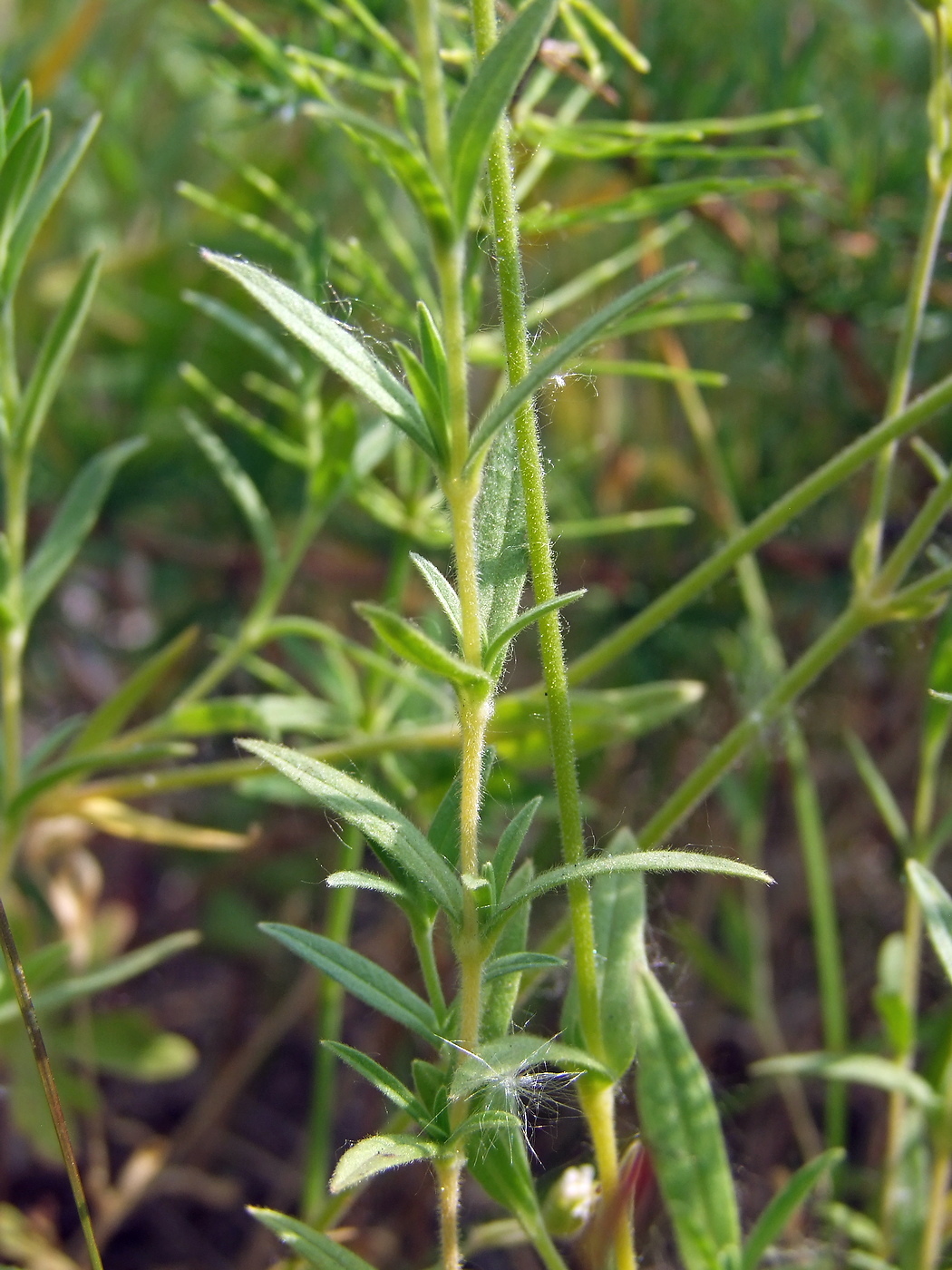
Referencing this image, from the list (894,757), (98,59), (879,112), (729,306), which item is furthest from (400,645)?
(98,59)

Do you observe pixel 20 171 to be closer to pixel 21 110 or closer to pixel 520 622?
pixel 21 110

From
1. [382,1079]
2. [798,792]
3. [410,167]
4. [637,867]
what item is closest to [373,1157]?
[382,1079]

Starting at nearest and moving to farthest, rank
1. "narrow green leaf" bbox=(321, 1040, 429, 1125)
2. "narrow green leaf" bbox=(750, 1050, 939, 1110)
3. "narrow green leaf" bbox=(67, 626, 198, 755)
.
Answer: "narrow green leaf" bbox=(321, 1040, 429, 1125)
"narrow green leaf" bbox=(750, 1050, 939, 1110)
"narrow green leaf" bbox=(67, 626, 198, 755)

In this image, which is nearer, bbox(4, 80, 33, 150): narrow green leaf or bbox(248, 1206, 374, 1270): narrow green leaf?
bbox(248, 1206, 374, 1270): narrow green leaf

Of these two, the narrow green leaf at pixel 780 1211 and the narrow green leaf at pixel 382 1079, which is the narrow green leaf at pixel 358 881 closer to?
the narrow green leaf at pixel 382 1079

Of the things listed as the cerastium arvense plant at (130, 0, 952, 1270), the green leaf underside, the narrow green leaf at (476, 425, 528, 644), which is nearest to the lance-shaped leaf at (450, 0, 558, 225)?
the cerastium arvense plant at (130, 0, 952, 1270)

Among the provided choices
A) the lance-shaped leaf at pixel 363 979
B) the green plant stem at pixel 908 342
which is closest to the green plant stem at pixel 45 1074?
the lance-shaped leaf at pixel 363 979

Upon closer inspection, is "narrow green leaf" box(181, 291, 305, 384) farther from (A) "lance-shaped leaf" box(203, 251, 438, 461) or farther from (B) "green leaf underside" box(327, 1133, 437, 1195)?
(B) "green leaf underside" box(327, 1133, 437, 1195)
